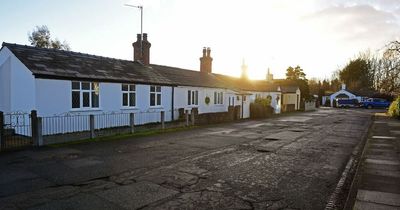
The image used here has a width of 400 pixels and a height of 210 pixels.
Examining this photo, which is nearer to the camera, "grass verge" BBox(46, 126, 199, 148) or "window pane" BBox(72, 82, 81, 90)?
"grass verge" BBox(46, 126, 199, 148)

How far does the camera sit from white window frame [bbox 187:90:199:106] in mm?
25422

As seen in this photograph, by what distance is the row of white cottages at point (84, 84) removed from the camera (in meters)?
14.6

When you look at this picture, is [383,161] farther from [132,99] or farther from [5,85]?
[5,85]

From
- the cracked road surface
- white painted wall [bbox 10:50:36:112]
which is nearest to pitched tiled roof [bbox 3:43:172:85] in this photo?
white painted wall [bbox 10:50:36:112]

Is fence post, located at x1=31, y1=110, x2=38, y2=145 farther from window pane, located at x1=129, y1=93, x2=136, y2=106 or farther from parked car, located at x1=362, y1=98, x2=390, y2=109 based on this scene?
parked car, located at x1=362, y1=98, x2=390, y2=109

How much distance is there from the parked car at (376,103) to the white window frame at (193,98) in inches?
2144

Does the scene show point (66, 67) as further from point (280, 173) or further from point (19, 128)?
point (280, 173)

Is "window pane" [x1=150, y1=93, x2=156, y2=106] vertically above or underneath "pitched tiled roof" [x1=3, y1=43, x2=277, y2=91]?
underneath

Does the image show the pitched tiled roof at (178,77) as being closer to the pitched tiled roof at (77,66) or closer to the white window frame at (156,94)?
the white window frame at (156,94)

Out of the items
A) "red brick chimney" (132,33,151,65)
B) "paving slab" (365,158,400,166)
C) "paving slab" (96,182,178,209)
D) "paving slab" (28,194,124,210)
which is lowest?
"paving slab" (365,158,400,166)

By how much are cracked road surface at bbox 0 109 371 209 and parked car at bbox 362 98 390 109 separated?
60.1 meters

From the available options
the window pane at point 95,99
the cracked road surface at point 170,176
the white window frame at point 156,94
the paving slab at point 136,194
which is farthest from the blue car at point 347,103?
the paving slab at point 136,194

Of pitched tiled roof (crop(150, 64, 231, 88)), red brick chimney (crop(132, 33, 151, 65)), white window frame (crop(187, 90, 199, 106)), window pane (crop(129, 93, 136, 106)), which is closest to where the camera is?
window pane (crop(129, 93, 136, 106))

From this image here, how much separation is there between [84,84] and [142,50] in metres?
9.05
